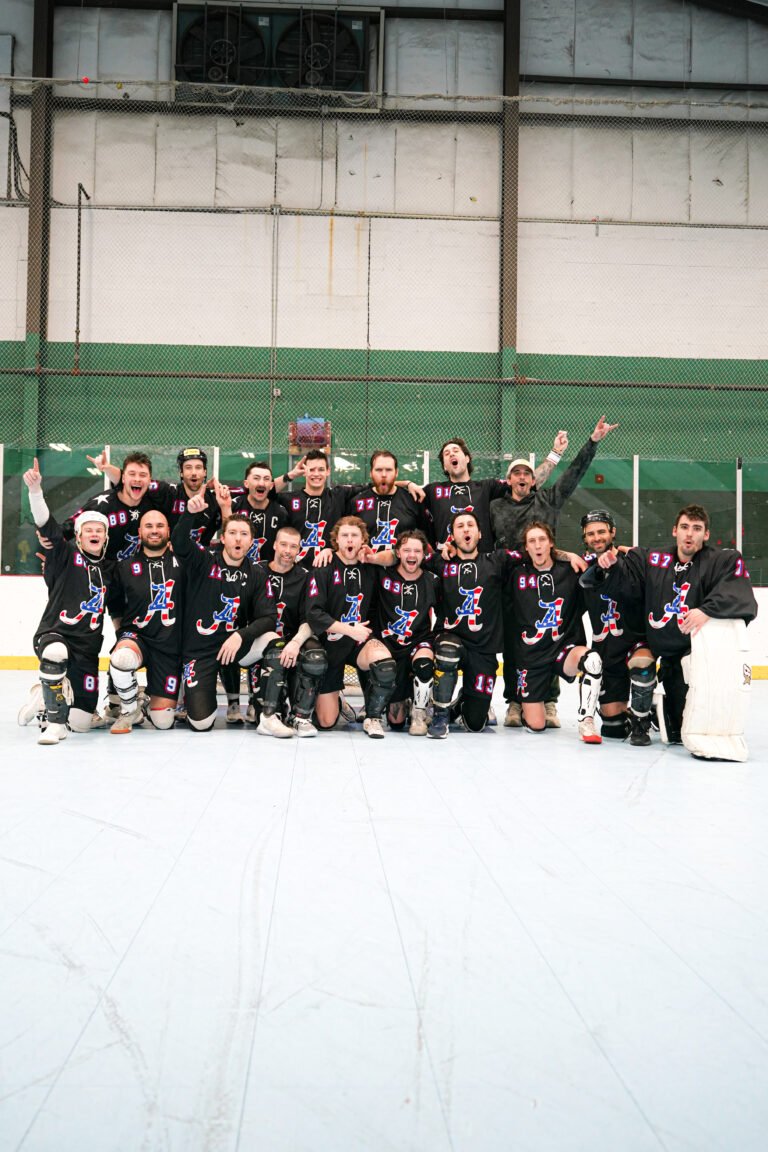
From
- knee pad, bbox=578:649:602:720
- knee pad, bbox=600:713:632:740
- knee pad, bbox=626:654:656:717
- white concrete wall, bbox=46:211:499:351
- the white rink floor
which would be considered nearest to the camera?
the white rink floor

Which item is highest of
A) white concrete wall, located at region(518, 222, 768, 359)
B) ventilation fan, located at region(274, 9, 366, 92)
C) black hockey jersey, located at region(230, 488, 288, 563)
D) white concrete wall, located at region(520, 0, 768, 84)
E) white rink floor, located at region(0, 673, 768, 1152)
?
white concrete wall, located at region(520, 0, 768, 84)

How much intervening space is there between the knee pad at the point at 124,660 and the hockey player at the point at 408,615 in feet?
4.66

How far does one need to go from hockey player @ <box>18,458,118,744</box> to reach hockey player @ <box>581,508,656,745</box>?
9.13ft

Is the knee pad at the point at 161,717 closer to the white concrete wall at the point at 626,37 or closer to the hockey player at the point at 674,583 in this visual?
the hockey player at the point at 674,583

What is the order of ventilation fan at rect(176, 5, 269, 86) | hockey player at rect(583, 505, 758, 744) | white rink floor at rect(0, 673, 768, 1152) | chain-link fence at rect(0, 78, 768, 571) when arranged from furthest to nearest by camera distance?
chain-link fence at rect(0, 78, 768, 571)
ventilation fan at rect(176, 5, 269, 86)
hockey player at rect(583, 505, 758, 744)
white rink floor at rect(0, 673, 768, 1152)

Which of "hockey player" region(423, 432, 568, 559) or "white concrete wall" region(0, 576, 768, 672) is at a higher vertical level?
"hockey player" region(423, 432, 568, 559)

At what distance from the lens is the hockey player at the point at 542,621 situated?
583cm

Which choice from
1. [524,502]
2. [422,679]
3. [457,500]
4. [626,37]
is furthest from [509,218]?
[422,679]

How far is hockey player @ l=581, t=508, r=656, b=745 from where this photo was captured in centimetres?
552

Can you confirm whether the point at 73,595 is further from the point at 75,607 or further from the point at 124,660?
the point at 124,660

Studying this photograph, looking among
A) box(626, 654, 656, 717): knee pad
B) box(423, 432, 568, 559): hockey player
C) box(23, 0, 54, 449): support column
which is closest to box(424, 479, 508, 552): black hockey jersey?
box(423, 432, 568, 559): hockey player

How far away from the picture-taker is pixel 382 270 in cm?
1223

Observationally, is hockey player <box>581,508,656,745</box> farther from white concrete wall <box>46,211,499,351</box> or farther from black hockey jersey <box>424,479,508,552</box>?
white concrete wall <box>46,211,499,351</box>

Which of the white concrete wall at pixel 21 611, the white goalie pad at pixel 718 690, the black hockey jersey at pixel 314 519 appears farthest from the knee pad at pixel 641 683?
the white concrete wall at pixel 21 611
